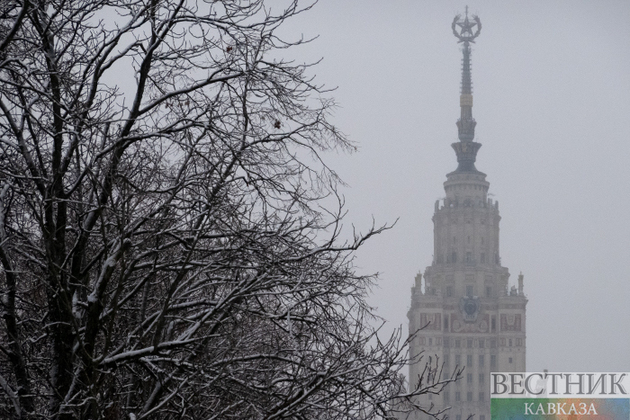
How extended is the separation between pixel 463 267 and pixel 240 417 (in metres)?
175

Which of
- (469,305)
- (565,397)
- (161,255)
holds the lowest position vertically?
(161,255)

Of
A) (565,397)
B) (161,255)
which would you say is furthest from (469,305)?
(161,255)

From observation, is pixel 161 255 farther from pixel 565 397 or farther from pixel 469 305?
pixel 469 305

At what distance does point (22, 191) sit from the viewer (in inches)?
348

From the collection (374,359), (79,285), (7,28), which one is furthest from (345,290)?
(7,28)

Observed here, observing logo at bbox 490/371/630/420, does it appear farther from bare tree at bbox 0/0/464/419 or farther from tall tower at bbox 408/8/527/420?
bare tree at bbox 0/0/464/419

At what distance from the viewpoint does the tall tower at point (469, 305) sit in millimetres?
172375

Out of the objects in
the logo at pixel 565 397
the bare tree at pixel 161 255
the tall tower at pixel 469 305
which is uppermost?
the tall tower at pixel 469 305

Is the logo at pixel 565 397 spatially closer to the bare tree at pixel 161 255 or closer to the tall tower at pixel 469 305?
the tall tower at pixel 469 305

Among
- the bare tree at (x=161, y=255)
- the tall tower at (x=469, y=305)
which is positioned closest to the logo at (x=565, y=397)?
the tall tower at (x=469, y=305)

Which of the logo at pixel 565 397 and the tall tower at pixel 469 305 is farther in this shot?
the tall tower at pixel 469 305

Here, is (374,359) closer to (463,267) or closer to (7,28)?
(7,28)

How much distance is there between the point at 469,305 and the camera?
17788 cm

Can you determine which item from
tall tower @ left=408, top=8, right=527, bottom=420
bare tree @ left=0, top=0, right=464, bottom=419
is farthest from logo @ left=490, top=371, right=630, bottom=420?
bare tree @ left=0, top=0, right=464, bottom=419
